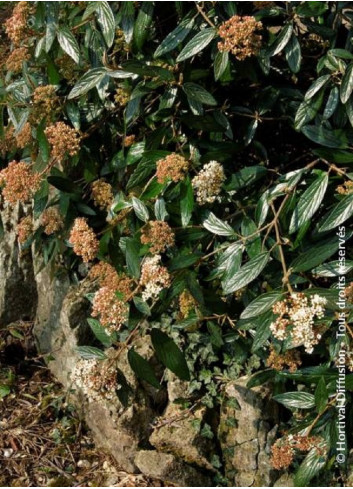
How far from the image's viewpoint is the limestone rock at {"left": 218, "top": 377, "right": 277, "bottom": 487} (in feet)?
8.14

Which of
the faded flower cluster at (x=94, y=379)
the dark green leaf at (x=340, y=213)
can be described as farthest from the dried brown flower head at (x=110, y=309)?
the dark green leaf at (x=340, y=213)

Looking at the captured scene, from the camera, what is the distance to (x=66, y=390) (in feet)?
9.95

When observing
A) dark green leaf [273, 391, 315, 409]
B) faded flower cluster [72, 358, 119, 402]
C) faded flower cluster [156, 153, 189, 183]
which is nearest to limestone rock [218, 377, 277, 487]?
dark green leaf [273, 391, 315, 409]

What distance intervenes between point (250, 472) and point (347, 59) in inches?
64.9

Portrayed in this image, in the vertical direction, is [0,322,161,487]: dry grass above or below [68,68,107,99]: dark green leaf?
below

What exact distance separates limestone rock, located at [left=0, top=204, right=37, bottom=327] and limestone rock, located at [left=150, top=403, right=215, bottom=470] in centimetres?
106

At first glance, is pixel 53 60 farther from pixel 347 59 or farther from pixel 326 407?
pixel 326 407

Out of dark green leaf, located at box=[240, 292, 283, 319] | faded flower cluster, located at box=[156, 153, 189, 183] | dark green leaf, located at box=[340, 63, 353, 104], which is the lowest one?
dark green leaf, located at box=[240, 292, 283, 319]

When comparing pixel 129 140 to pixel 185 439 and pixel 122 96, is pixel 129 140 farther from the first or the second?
pixel 185 439

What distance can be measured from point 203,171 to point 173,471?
1384mm

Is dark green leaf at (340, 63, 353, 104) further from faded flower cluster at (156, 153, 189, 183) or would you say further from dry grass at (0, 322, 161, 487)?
dry grass at (0, 322, 161, 487)

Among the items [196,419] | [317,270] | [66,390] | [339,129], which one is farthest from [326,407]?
[66,390]

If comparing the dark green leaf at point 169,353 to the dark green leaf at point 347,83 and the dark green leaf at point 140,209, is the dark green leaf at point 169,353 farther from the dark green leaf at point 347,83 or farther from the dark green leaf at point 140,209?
the dark green leaf at point 347,83

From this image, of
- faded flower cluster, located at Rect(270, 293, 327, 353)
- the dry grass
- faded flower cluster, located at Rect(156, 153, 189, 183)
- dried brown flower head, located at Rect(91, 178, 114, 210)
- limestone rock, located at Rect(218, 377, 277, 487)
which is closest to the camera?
faded flower cluster, located at Rect(270, 293, 327, 353)
